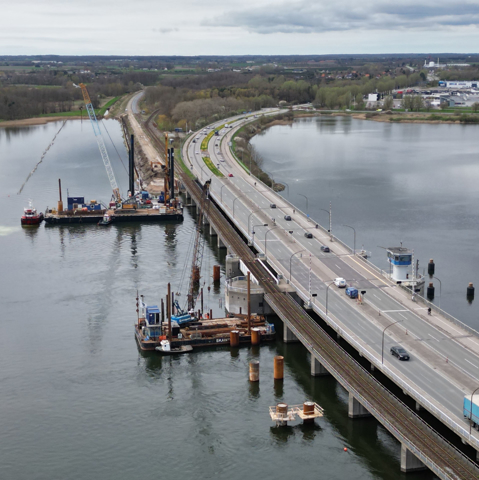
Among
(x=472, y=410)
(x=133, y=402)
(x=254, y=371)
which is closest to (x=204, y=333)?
(x=254, y=371)

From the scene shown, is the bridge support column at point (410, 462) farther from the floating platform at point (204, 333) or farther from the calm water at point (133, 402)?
the floating platform at point (204, 333)

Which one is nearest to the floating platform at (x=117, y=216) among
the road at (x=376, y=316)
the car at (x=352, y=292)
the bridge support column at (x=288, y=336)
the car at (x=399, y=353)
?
the road at (x=376, y=316)

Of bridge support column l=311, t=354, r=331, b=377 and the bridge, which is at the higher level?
the bridge

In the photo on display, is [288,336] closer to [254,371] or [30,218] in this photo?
[254,371]

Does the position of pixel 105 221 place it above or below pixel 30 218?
below

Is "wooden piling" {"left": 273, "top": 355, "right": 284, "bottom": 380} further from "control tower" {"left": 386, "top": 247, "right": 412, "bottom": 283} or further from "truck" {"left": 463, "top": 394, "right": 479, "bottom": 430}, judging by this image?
"control tower" {"left": 386, "top": 247, "right": 412, "bottom": 283}

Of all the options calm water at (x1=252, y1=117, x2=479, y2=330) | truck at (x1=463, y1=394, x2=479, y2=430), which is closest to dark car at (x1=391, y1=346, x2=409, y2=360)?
truck at (x1=463, y1=394, x2=479, y2=430)

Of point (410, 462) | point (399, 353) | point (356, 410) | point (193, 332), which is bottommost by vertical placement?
point (410, 462)
